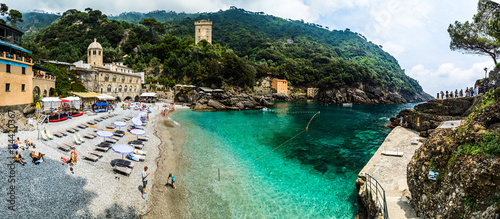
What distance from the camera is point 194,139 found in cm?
2300

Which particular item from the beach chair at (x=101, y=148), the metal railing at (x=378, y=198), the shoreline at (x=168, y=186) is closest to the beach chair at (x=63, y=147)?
the beach chair at (x=101, y=148)

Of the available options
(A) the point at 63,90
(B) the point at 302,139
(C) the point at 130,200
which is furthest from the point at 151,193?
(A) the point at 63,90

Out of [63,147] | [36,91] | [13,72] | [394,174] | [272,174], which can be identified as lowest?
[272,174]

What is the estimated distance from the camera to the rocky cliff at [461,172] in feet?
16.9

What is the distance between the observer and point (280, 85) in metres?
99.7

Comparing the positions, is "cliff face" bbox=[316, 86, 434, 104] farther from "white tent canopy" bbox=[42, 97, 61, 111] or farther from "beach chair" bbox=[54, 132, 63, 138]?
"beach chair" bbox=[54, 132, 63, 138]

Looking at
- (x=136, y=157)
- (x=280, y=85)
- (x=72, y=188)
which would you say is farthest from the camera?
(x=280, y=85)

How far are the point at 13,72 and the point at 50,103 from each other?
5291 mm

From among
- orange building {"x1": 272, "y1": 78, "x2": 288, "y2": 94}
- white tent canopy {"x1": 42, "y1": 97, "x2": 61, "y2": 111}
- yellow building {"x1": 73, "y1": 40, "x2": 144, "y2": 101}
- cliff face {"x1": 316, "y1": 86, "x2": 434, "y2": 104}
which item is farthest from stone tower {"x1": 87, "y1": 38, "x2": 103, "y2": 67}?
cliff face {"x1": 316, "y1": 86, "x2": 434, "y2": 104}

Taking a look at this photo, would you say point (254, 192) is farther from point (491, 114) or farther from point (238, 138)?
point (238, 138)

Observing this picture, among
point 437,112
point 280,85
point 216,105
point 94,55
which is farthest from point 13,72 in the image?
point 280,85

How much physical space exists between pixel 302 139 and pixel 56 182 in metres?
22.2

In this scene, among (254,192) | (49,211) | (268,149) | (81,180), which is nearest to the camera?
(49,211)

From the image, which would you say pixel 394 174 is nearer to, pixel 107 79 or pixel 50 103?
pixel 50 103
